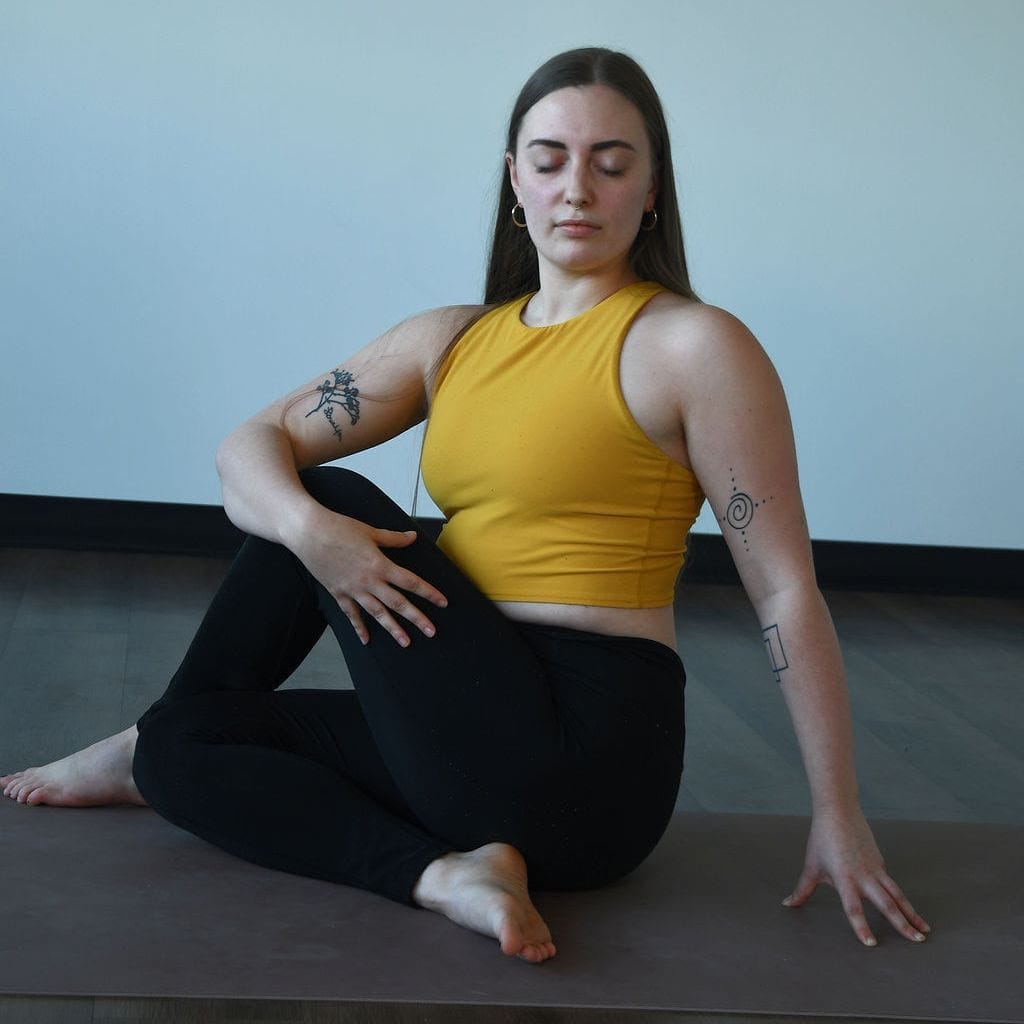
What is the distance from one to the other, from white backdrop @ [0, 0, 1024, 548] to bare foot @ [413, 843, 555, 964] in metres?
2.56

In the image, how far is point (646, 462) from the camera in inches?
62.4

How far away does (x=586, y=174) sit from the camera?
1.62 m

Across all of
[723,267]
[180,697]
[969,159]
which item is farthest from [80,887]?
[969,159]

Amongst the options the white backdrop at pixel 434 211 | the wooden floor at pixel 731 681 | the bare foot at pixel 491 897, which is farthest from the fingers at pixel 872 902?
the white backdrop at pixel 434 211

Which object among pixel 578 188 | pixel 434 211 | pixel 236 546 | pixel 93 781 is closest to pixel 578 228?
pixel 578 188

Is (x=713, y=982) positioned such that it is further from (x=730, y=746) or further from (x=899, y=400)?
(x=899, y=400)

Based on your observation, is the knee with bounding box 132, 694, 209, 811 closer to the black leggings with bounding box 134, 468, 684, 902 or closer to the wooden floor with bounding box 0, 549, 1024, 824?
the black leggings with bounding box 134, 468, 684, 902

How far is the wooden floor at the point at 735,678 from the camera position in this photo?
244cm

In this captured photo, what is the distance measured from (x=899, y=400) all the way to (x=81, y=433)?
84.5 inches

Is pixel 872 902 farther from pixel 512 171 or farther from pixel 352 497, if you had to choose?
pixel 512 171

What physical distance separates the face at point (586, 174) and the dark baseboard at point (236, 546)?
2.41 m

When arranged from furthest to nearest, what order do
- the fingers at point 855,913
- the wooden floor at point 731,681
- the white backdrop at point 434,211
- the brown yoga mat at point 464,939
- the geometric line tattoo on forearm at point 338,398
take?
the white backdrop at point 434,211 < the wooden floor at point 731,681 < the geometric line tattoo on forearm at point 338,398 < the fingers at point 855,913 < the brown yoga mat at point 464,939

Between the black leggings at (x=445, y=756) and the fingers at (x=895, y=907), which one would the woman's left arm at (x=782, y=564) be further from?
the black leggings at (x=445, y=756)

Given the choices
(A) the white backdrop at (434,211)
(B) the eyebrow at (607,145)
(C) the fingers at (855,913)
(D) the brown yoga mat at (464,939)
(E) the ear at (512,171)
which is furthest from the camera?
(A) the white backdrop at (434,211)
